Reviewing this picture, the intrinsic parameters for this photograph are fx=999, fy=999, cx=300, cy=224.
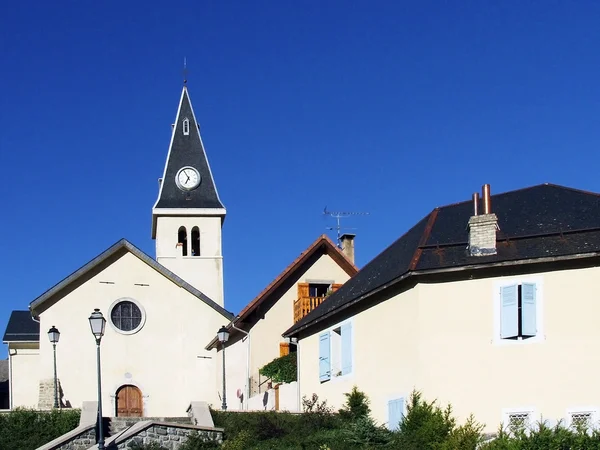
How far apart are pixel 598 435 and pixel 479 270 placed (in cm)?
433

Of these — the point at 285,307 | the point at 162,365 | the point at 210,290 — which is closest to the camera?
the point at 285,307

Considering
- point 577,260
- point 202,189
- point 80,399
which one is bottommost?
point 80,399

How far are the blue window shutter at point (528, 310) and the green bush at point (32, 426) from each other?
12183 millimetres

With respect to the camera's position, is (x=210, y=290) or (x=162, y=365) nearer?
(x=162, y=365)

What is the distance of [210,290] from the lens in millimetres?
53406

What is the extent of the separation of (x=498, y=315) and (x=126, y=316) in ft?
67.6

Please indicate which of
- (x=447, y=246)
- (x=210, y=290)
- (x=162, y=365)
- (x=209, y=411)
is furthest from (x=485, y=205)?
(x=210, y=290)

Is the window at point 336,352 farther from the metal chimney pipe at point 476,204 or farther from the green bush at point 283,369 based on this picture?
the metal chimney pipe at point 476,204

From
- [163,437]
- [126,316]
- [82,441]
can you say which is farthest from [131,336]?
[163,437]

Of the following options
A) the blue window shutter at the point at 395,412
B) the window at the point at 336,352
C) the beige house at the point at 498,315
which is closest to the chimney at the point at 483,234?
the beige house at the point at 498,315

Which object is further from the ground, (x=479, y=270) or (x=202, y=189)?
(x=202, y=189)

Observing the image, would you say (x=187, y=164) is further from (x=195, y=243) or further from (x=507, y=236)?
(x=507, y=236)

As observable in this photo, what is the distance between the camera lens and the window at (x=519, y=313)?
816 inches

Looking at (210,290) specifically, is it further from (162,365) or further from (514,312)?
(514,312)
